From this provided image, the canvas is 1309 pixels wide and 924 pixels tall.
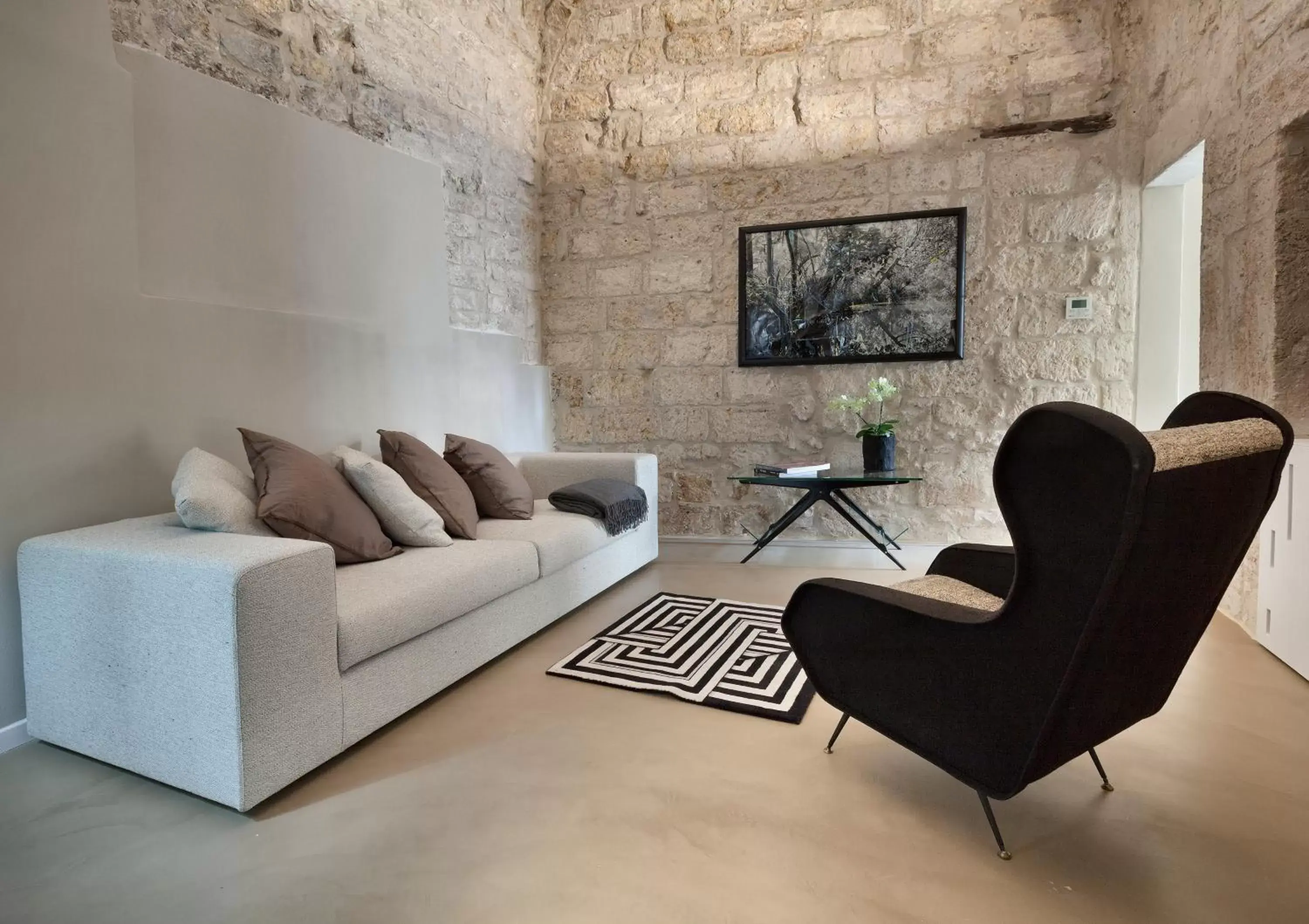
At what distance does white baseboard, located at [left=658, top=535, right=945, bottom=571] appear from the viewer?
4301 mm

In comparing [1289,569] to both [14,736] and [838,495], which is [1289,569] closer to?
[838,495]

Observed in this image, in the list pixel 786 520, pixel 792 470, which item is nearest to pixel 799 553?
pixel 786 520

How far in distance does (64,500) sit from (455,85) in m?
3.05

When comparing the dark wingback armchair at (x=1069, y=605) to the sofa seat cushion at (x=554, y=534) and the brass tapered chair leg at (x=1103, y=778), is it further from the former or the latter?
the sofa seat cushion at (x=554, y=534)

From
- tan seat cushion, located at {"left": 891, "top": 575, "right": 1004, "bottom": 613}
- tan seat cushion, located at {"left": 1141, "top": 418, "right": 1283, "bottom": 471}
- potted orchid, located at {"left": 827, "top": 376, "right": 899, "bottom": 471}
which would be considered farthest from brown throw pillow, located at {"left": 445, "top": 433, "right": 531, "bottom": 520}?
tan seat cushion, located at {"left": 1141, "top": 418, "right": 1283, "bottom": 471}

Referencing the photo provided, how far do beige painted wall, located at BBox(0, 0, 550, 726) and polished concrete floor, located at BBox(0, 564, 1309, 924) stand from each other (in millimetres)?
890

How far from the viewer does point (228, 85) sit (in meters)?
2.68

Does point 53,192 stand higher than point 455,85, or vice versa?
point 455,85

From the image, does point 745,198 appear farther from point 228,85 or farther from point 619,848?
point 619,848

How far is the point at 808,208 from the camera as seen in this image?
452cm

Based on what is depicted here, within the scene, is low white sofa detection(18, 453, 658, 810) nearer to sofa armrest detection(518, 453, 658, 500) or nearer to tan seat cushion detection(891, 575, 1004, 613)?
tan seat cushion detection(891, 575, 1004, 613)

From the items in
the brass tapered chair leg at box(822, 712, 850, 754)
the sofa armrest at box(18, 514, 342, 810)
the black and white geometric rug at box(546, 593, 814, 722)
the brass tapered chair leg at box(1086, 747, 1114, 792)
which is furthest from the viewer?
the black and white geometric rug at box(546, 593, 814, 722)

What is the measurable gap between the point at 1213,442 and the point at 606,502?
259 cm

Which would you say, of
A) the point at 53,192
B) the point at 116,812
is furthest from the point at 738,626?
the point at 53,192
